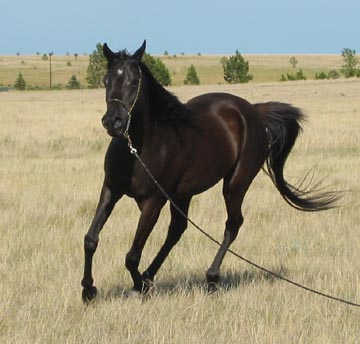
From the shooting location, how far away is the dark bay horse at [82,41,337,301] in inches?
207

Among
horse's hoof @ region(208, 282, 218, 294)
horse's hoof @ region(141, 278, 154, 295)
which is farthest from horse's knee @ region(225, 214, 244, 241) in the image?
horse's hoof @ region(141, 278, 154, 295)

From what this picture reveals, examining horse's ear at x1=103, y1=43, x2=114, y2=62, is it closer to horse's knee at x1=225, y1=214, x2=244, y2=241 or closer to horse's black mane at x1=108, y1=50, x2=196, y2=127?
horse's black mane at x1=108, y1=50, x2=196, y2=127

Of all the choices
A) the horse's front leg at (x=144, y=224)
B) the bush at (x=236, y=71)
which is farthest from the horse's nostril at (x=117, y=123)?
the bush at (x=236, y=71)

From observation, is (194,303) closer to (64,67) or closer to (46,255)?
(46,255)

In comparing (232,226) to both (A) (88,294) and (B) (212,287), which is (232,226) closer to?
(B) (212,287)

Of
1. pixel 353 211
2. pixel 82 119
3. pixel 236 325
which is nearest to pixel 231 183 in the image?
pixel 236 325

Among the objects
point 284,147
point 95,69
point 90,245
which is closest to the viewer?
point 90,245

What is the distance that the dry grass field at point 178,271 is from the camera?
4.98 m

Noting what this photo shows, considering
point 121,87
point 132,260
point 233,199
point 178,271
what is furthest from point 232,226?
point 121,87

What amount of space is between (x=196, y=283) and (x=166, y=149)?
4.61 ft

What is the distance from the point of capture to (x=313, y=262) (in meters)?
7.19

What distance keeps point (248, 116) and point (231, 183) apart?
649 mm

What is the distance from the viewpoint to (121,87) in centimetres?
518

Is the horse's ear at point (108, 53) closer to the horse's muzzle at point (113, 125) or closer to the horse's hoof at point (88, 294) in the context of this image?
the horse's muzzle at point (113, 125)
